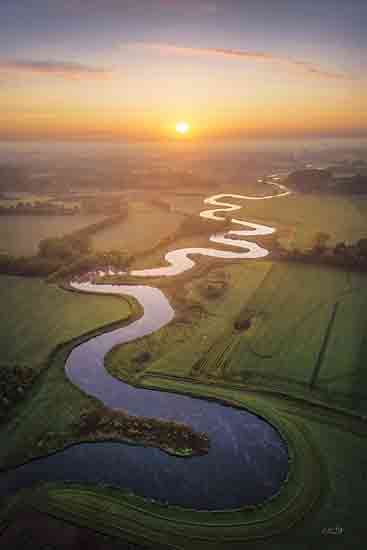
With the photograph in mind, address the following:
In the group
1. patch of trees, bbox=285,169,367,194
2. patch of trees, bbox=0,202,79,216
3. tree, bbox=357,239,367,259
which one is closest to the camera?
tree, bbox=357,239,367,259

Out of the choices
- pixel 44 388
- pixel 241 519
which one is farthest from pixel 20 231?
pixel 241 519

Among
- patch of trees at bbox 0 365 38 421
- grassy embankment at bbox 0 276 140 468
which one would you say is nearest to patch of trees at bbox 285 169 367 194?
grassy embankment at bbox 0 276 140 468

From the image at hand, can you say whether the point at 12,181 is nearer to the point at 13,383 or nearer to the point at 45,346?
the point at 45,346

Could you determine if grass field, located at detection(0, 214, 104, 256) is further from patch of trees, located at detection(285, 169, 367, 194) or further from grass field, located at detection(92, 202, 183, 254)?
patch of trees, located at detection(285, 169, 367, 194)

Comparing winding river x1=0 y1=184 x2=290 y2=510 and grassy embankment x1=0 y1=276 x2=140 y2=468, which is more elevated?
grassy embankment x1=0 y1=276 x2=140 y2=468

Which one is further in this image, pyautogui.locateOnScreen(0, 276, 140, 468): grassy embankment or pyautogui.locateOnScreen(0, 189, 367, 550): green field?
pyautogui.locateOnScreen(0, 276, 140, 468): grassy embankment
